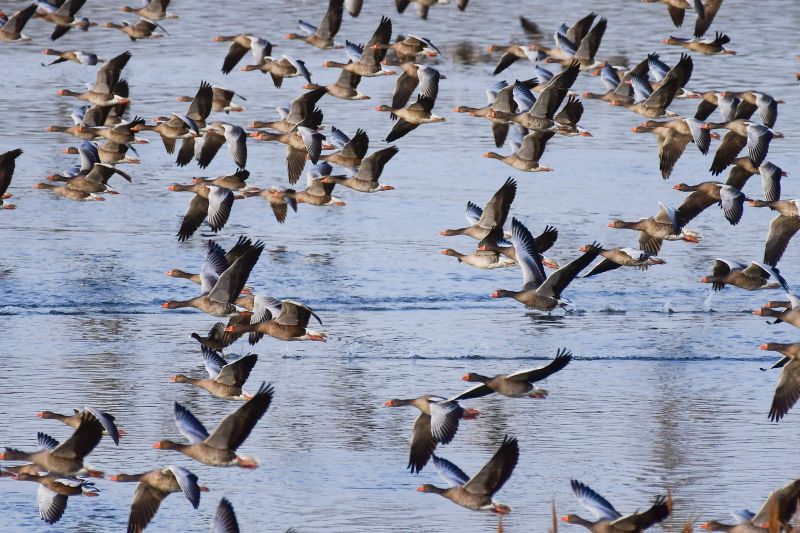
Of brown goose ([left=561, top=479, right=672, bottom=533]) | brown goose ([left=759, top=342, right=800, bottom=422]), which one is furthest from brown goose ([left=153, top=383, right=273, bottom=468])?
brown goose ([left=759, top=342, right=800, bottom=422])

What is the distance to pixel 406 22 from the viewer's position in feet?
110

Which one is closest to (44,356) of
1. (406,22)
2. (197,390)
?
(197,390)

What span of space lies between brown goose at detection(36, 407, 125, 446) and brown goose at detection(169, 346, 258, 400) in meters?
0.87

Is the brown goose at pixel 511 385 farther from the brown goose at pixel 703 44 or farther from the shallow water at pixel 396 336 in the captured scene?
the brown goose at pixel 703 44

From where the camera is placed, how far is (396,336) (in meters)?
14.5

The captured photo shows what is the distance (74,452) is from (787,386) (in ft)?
17.3

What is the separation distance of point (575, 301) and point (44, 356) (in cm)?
556

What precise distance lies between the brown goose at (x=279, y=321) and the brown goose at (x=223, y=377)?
87 centimetres

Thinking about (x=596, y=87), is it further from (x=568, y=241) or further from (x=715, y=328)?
(x=715, y=328)

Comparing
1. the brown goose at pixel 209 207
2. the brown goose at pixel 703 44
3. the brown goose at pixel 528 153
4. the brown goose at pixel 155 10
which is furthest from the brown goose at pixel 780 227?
the brown goose at pixel 155 10

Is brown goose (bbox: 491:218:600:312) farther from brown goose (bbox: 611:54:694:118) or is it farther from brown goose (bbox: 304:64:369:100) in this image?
brown goose (bbox: 304:64:369:100)

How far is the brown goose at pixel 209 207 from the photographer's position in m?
14.9

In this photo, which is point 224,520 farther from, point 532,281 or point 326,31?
point 326,31

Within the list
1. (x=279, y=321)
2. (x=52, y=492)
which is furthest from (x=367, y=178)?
(x=52, y=492)
